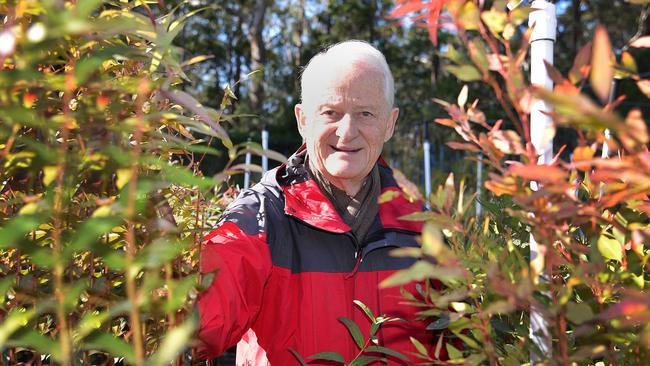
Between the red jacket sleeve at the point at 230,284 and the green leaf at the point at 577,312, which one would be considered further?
the red jacket sleeve at the point at 230,284

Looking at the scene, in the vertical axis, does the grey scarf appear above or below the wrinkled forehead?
below

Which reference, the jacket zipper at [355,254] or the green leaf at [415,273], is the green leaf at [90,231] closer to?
the green leaf at [415,273]

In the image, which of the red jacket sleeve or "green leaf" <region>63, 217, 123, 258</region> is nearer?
"green leaf" <region>63, 217, 123, 258</region>

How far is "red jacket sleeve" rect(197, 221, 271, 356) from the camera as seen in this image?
1263mm

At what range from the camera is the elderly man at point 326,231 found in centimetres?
166

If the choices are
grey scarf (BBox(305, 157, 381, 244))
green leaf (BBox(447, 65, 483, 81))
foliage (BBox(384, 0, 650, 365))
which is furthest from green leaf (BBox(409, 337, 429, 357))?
grey scarf (BBox(305, 157, 381, 244))

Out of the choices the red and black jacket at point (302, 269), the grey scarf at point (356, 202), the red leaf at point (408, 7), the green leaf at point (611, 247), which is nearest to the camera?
the red leaf at point (408, 7)

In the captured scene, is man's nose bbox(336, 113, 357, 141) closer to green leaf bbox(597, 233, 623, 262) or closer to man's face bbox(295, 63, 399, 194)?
man's face bbox(295, 63, 399, 194)

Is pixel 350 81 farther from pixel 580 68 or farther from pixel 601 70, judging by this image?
pixel 601 70

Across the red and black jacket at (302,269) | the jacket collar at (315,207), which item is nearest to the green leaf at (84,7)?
the red and black jacket at (302,269)

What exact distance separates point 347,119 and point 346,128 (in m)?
0.03

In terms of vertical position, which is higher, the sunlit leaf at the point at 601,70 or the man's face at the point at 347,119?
the sunlit leaf at the point at 601,70

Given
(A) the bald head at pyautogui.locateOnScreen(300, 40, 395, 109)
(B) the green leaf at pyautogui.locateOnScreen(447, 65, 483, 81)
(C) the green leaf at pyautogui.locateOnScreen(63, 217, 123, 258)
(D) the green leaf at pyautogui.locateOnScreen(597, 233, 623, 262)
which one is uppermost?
(B) the green leaf at pyautogui.locateOnScreen(447, 65, 483, 81)

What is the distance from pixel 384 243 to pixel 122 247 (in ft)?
2.89
